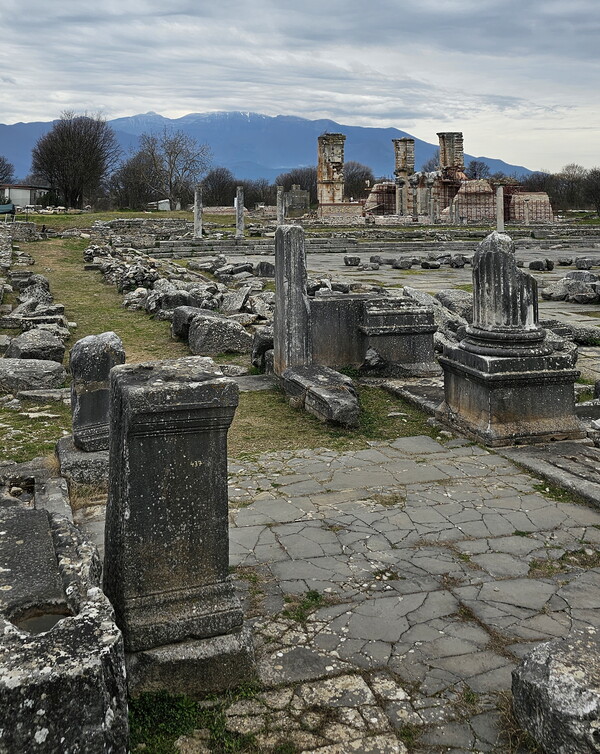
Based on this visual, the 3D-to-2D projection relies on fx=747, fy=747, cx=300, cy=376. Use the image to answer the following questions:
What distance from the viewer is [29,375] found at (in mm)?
8992

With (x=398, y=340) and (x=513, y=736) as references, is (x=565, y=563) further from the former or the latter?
(x=398, y=340)

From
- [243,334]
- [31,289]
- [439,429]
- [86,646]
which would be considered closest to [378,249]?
[31,289]

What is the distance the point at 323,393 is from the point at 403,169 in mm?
51304

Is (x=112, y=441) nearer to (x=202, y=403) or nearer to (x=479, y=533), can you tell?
(x=202, y=403)

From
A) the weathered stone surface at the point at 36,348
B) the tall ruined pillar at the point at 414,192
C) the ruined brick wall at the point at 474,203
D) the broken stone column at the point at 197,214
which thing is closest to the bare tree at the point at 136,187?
the tall ruined pillar at the point at 414,192

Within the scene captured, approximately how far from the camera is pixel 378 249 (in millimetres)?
34500

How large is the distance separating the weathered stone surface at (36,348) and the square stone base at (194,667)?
760cm

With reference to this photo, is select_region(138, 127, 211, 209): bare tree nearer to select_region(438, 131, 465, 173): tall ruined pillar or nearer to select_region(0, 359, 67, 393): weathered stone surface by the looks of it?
select_region(438, 131, 465, 173): tall ruined pillar

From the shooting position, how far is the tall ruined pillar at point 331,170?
170 feet

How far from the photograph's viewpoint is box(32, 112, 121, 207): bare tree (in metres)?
55.8

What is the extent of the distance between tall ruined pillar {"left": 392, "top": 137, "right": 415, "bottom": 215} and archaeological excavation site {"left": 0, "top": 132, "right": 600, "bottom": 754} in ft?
155

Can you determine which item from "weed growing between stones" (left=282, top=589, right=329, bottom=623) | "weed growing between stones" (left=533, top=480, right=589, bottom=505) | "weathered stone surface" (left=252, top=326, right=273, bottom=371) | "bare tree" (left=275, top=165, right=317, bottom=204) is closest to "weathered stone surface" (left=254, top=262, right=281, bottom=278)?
"weathered stone surface" (left=252, top=326, right=273, bottom=371)

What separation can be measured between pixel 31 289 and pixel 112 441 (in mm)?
14043

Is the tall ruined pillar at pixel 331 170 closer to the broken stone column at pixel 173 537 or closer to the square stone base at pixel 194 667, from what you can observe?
the broken stone column at pixel 173 537
